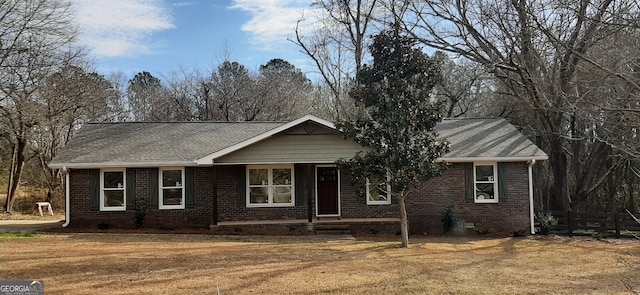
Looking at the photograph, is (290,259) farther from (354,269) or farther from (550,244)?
(550,244)

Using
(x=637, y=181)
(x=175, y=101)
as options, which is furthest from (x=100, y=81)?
(x=637, y=181)

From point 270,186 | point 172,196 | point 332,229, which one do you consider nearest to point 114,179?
point 172,196

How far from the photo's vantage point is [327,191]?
18.7 m

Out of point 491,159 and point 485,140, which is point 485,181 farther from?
point 485,140

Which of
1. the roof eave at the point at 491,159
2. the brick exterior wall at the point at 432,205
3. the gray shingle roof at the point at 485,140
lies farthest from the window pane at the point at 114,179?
the gray shingle roof at the point at 485,140

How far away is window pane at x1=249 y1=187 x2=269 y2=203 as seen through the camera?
18.2 meters

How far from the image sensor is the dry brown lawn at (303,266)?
27.5 ft

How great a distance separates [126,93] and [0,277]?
34.9 m

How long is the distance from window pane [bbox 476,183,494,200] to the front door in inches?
196

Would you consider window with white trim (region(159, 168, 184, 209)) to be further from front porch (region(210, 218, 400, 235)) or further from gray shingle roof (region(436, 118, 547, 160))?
gray shingle roof (region(436, 118, 547, 160))

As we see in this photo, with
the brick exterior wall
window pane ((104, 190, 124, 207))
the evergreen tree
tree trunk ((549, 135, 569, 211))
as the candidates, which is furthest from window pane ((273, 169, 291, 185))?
tree trunk ((549, 135, 569, 211))

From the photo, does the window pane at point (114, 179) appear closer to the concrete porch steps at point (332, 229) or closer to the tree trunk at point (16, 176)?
Answer: the concrete porch steps at point (332, 229)

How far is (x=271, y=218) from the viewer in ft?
59.3

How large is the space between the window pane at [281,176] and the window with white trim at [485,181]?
6538 mm
